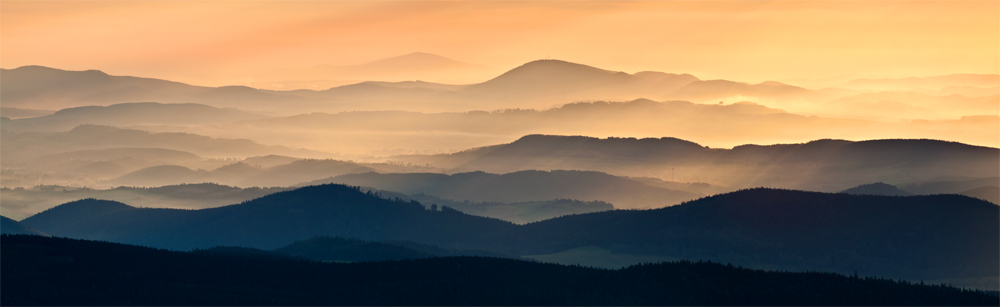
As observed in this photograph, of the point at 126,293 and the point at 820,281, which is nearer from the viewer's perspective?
the point at 126,293


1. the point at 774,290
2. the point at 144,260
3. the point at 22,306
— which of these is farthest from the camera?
the point at 144,260

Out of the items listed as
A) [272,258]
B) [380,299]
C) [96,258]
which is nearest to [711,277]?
[380,299]

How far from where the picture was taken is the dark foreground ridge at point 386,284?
143 meters

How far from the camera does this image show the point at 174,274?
502 ft

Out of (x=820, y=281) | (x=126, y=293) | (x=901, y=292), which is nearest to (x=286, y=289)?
(x=126, y=293)

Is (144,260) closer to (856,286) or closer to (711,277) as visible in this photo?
(711,277)

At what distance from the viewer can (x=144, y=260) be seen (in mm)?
158625

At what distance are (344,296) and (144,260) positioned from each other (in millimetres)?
29034

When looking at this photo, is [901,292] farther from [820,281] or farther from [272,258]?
[272,258]

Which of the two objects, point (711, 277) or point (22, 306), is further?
point (711, 277)

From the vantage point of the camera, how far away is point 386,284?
6137 inches

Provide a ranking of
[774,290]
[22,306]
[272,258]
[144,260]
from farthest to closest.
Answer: [272,258]
[144,260]
[774,290]
[22,306]

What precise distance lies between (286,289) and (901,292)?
7712 cm

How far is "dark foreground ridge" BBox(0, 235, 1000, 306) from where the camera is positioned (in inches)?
5615
